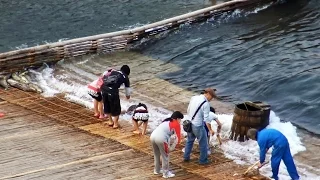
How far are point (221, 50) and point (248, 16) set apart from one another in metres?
5.07

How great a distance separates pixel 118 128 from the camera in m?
18.1

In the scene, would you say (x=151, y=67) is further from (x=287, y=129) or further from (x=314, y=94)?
(x=287, y=129)

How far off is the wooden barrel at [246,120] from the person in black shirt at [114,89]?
2992mm

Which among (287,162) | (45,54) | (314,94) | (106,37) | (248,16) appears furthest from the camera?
(248,16)

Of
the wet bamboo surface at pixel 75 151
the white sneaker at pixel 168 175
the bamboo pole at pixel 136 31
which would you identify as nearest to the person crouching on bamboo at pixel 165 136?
the white sneaker at pixel 168 175

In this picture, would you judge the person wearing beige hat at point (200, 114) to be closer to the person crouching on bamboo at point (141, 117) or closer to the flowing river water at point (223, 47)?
the flowing river water at point (223, 47)

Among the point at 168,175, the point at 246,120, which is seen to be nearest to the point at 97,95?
the point at 246,120

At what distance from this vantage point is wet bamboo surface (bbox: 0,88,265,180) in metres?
15.0

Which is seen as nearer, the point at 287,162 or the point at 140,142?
the point at 287,162

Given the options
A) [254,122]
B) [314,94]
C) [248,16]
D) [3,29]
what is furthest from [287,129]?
[3,29]

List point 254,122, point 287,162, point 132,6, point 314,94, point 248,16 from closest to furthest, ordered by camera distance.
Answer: point 287,162 < point 254,122 < point 314,94 < point 248,16 < point 132,6

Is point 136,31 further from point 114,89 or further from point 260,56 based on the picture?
point 114,89

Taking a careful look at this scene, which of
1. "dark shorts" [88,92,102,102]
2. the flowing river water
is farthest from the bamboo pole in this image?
"dark shorts" [88,92,102,102]

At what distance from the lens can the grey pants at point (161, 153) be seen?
1407 centimetres
